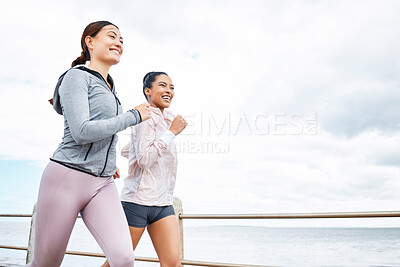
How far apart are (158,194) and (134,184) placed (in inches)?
6.4

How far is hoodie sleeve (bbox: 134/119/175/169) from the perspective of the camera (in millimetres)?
2213

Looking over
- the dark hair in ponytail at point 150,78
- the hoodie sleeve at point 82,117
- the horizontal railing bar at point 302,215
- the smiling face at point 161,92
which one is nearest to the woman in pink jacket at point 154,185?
the smiling face at point 161,92

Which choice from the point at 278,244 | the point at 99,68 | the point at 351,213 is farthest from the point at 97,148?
the point at 278,244

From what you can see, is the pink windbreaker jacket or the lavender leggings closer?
the lavender leggings

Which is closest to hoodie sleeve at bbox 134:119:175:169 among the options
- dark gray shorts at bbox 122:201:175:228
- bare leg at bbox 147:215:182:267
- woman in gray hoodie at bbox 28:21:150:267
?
dark gray shorts at bbox 122:201:175:228

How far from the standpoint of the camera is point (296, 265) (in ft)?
103

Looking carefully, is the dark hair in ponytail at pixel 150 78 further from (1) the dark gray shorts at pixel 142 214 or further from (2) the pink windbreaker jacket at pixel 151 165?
(1) the dark gray shorts at pixel 142 214

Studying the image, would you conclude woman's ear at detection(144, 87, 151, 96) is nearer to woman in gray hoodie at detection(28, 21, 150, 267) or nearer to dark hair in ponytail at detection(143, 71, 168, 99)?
dark hair in ponytail at detection(143, 71, 168, 99)

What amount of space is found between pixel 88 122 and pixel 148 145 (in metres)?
0.70

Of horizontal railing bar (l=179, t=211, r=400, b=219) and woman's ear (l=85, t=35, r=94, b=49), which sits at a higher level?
woman's ear (l=85, t=35, r=94, b=49)

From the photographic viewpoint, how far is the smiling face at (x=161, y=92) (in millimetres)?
2521

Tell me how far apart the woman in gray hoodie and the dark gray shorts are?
20.8 inches

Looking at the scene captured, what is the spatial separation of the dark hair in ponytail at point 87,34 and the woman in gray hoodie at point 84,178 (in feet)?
0.77

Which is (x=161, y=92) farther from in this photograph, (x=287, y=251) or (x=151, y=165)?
(x=287, y=251)
